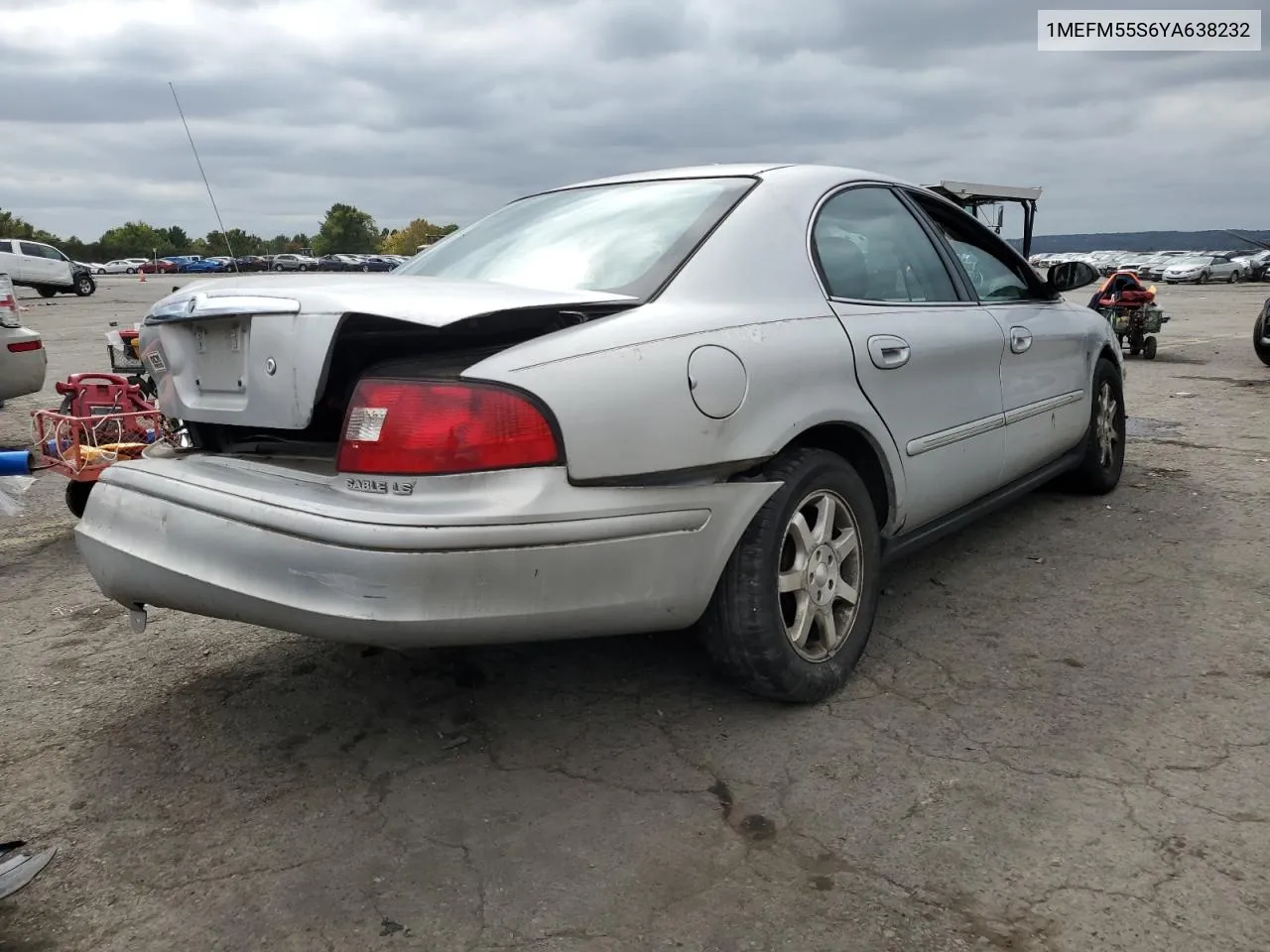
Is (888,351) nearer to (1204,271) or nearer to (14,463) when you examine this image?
(14,463)

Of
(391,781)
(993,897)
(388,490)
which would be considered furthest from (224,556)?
(993,897)

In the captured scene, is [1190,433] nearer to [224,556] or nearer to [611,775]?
[611,775]

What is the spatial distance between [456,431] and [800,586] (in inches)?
43.4

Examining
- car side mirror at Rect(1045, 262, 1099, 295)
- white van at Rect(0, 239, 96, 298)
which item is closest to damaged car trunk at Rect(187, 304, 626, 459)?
car side mirror at Rect(1045, 262, 1099, 295)

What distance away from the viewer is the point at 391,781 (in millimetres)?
2561

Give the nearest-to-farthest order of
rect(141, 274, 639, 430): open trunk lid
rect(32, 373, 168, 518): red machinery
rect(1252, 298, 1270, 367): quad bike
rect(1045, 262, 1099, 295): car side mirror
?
1. rect(141, 274, 639, 430): open trunk lid
2. rect(32, 373, 168, 518): red machinery
3. rect(1045, 262, 1099, 295): car side mirror
4. rect(1252, 298, 1270, 367): quad bike

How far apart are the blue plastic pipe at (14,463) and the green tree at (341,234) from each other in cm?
11597

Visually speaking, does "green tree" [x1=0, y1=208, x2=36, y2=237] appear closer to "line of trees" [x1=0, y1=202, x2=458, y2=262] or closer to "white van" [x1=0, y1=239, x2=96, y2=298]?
"line of trees" [x1=0, y1=202, x2=458, y2=262]

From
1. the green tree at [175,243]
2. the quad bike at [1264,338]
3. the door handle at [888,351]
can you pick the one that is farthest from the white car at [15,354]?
the green tree at [175,243]

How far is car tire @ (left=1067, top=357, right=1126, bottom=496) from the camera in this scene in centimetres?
499

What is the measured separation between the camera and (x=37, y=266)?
33.0 m

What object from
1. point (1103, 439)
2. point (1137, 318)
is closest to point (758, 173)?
point (1103, 439)

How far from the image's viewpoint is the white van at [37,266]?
32594 millimetres

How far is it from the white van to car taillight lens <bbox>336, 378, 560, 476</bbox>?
35.3 m
